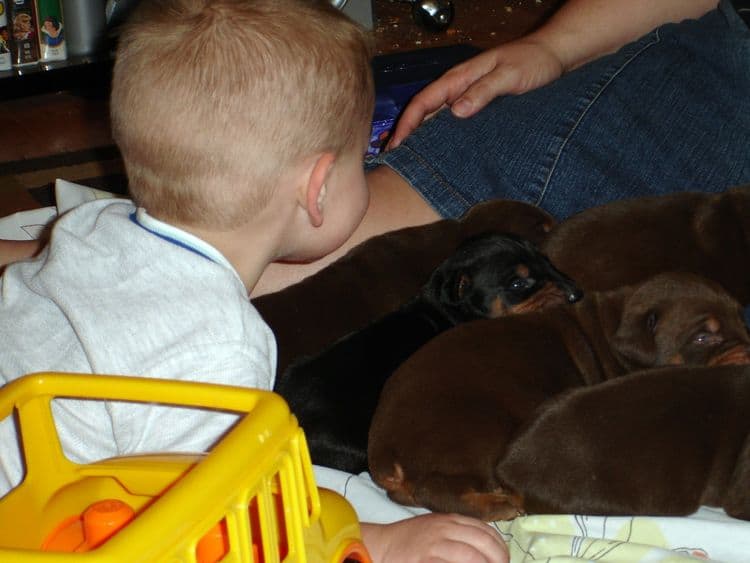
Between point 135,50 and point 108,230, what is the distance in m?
0.22

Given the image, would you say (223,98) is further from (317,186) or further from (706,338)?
(706,338)

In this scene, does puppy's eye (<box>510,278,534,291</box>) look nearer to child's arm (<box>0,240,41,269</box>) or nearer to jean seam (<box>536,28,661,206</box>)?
jean seam (<box>536,28,661,206</box>)

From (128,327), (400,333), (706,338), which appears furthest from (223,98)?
(706,338)

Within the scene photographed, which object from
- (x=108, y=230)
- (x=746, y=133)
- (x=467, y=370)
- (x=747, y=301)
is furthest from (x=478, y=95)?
(x=108, y=230)

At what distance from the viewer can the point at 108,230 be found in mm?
1246

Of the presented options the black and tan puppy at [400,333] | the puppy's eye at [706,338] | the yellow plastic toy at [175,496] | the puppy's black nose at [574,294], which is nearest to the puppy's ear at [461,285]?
the black and tan puppy at [400,333]

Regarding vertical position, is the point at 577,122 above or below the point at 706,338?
above

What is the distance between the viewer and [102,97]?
11.4 feet

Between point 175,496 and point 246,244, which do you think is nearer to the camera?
point 175,496

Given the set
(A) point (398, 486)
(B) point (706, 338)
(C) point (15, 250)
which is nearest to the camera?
(A) point (398, 486)

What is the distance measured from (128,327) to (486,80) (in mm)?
1056

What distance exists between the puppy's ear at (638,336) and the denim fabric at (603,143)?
332 millimetres

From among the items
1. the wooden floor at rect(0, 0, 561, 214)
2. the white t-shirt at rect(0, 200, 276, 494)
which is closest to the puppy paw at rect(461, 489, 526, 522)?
the white t-shirt at rect(0, 200, 276, 494)

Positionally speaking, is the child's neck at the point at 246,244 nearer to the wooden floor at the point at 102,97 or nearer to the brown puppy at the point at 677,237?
the brown puppy at the point at 677,237
